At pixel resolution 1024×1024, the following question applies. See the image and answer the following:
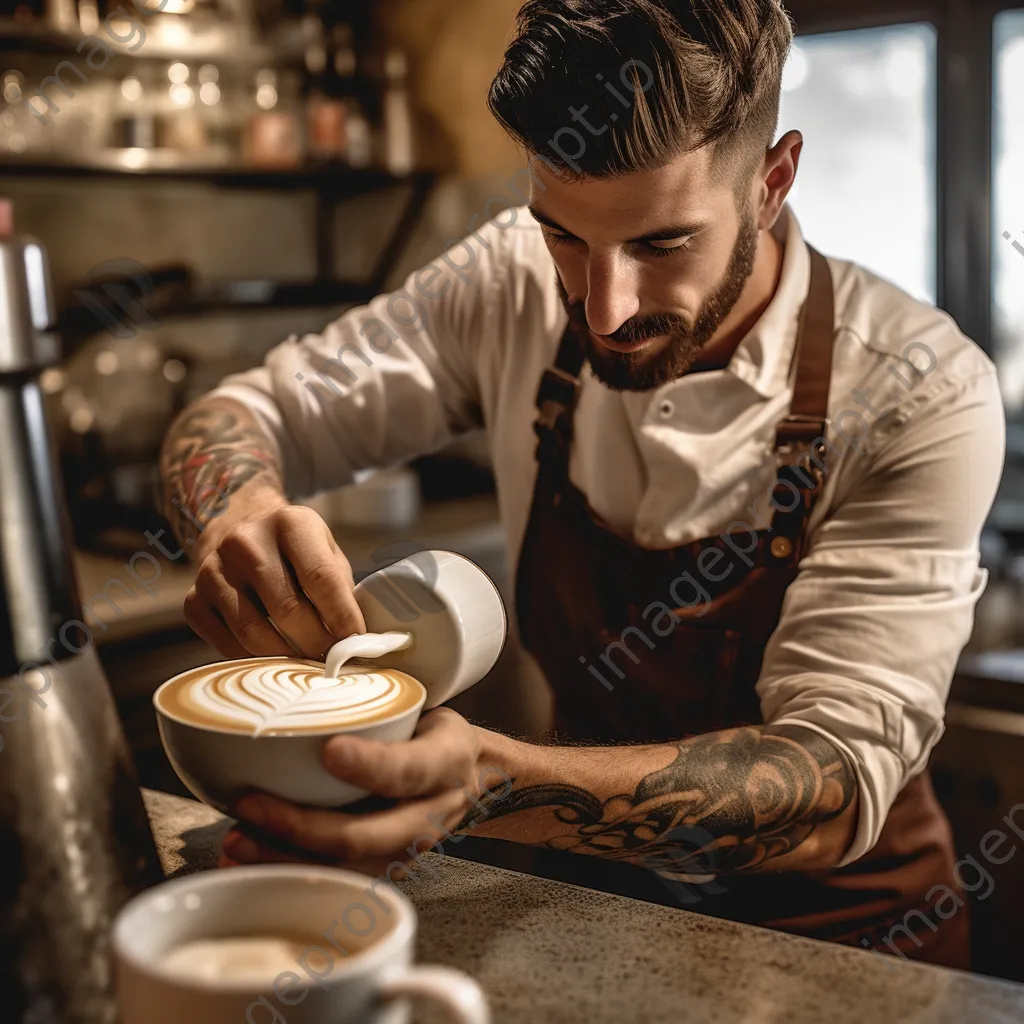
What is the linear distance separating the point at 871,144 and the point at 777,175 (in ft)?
6.90

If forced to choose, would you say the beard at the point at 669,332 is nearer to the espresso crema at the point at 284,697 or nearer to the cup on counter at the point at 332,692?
the cup on counter at the point at 332,692

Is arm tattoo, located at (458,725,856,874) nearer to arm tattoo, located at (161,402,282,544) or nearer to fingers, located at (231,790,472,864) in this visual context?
fingers, located at (231,790,472,864)

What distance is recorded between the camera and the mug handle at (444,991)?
587mm

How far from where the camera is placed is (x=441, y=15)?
13.0 feet

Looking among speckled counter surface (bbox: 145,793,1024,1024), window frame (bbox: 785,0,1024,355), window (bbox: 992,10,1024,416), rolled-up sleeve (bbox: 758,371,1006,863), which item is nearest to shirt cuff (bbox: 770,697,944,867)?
rolled-up sleeve (bbox: 758,371,1006,863)

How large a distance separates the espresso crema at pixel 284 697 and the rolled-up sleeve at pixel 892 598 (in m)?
0.65

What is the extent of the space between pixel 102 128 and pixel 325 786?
3.15m

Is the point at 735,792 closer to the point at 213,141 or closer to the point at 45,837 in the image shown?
the point at 45,837

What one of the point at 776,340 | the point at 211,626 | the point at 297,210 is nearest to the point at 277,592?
the point at 211,626

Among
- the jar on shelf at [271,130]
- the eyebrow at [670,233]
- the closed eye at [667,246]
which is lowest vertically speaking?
the closed eye at [667,246]

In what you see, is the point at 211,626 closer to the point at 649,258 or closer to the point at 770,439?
the point at 649,258

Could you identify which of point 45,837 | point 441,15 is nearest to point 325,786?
point 45,837

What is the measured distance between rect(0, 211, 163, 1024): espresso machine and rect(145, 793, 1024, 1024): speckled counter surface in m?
0.25

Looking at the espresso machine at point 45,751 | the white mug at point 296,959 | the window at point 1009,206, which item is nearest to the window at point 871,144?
the window at point 1009,206
